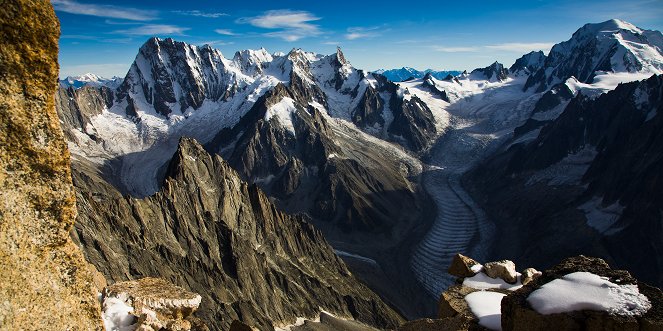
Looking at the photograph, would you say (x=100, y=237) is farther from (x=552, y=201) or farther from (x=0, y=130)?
(x=552, y=201)

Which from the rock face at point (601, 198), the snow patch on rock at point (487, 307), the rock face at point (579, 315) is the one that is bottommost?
the rock face at point (601, 198)

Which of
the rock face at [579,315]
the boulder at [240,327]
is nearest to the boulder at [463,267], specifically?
the rock face at [579,315]

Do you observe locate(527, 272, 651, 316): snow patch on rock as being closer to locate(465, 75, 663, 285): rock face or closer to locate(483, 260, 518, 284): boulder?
locate(483, 260, 518, 284): boulder

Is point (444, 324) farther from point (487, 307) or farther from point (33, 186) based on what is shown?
point (33, 186)

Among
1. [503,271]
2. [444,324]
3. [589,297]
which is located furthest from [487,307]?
[589,297]

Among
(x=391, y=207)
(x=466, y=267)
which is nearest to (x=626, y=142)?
(x=391, y=207)

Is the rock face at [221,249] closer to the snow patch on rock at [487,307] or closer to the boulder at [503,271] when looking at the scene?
the boulder at [503,271]
